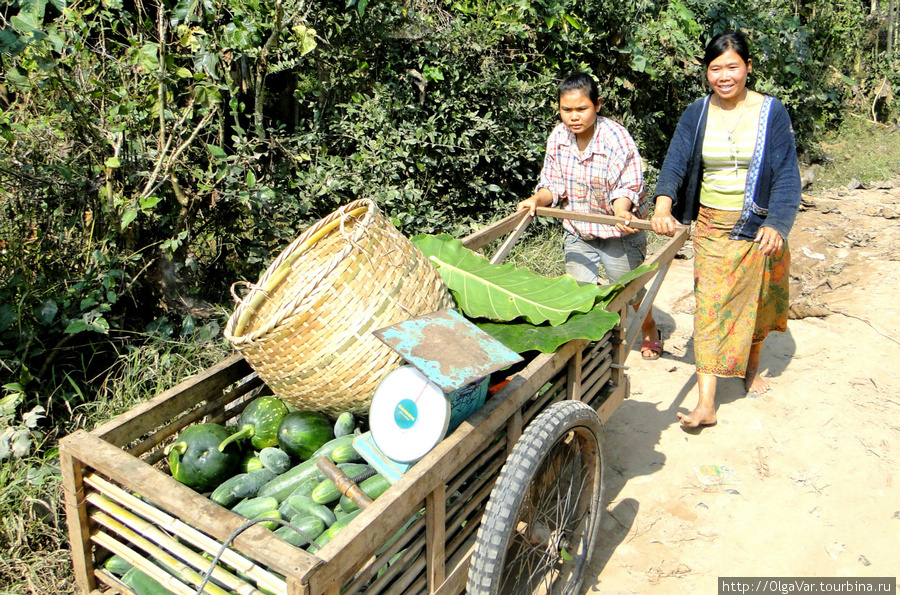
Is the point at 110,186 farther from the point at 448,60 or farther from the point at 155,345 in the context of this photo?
the point at 448,60

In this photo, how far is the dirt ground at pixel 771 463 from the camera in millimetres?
2889

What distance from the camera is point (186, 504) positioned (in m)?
1.79

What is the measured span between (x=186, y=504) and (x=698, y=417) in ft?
8.96

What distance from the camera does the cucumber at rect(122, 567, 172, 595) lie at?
1979 millimetres

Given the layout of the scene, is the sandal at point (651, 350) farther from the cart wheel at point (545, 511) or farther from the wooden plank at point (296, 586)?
the wooden plank at point (296, 586)

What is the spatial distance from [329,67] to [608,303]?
3092mm

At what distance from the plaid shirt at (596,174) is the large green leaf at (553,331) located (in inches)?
50.3

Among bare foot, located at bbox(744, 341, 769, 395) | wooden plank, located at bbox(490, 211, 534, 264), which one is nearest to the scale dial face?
wooden plank, located at bbox(490, 211, 534, 264)

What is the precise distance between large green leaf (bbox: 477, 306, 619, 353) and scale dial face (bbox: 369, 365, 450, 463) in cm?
58

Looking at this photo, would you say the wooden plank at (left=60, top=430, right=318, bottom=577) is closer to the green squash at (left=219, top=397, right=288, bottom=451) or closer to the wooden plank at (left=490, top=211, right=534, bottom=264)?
the green squash at (left=219, top=397, right=288, bottom=451)

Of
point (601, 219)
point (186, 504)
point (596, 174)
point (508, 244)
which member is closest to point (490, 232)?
point (508, 244)

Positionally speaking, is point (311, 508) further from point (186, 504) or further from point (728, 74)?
point (728, 74)

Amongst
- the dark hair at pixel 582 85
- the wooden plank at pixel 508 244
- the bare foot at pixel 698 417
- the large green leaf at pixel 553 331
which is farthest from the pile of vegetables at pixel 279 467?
the dark hair at pixel 582 85

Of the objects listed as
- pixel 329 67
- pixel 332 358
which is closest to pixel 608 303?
pixel 332 358
